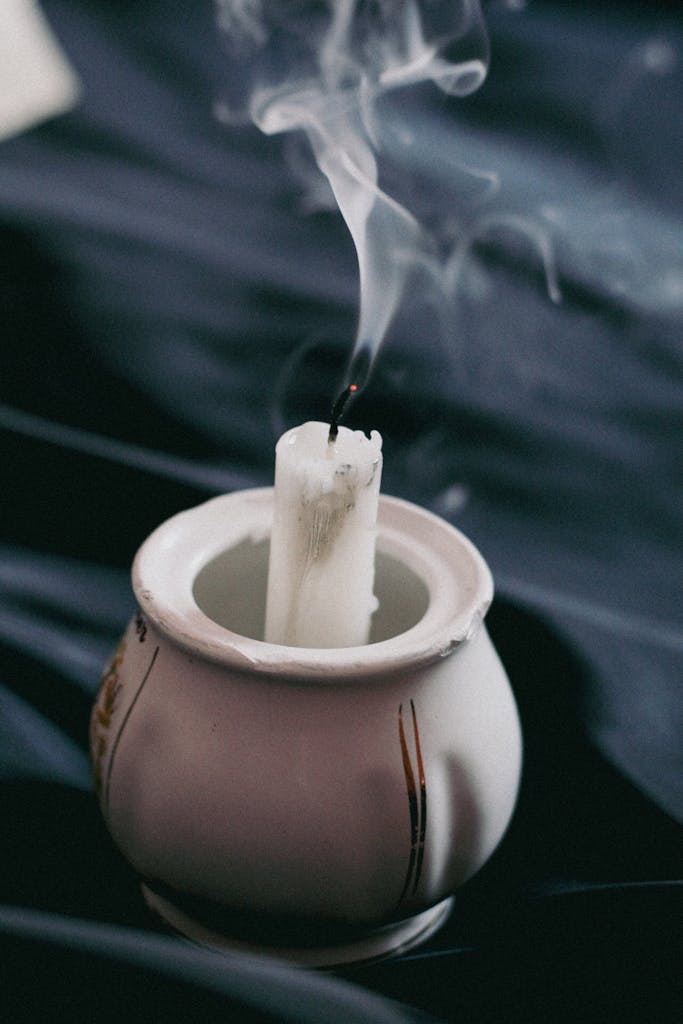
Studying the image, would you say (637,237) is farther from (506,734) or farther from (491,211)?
(506,734)

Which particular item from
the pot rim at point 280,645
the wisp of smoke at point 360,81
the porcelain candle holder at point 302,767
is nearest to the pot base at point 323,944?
the porcelain candle holder at point 302,767

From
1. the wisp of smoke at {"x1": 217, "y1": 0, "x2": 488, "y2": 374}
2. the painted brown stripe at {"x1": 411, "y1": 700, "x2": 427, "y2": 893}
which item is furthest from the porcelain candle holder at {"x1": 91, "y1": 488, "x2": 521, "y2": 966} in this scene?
the wisp of smoke at {"x1": 217, "y1": 0, "x2": 488, "y2": 374}

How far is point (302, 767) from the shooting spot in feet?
1.47

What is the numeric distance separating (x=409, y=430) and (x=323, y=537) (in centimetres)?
38

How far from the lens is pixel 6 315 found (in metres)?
0.86

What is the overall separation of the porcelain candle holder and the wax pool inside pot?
0.10ft

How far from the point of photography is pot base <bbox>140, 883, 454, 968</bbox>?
497 mm

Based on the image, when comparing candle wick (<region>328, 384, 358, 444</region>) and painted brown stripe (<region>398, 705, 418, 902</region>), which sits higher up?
candle wick (<region>328, 384, 358, 444</region>)

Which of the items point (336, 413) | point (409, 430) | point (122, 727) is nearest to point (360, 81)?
point (409, 430)

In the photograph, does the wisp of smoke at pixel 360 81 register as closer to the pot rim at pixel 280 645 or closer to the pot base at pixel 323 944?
the pot rim at pixel 280 645

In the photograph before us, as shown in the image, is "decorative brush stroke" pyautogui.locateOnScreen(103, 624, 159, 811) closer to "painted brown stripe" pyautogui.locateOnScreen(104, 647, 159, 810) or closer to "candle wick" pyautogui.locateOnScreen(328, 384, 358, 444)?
"painted brown stripe" pyautogui.locateOnScreen(104, 647, 159, 810)

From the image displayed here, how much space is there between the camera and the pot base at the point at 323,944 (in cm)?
50

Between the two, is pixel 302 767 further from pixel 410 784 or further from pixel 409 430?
pixel 409 430

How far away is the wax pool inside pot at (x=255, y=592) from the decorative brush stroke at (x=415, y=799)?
8cm
